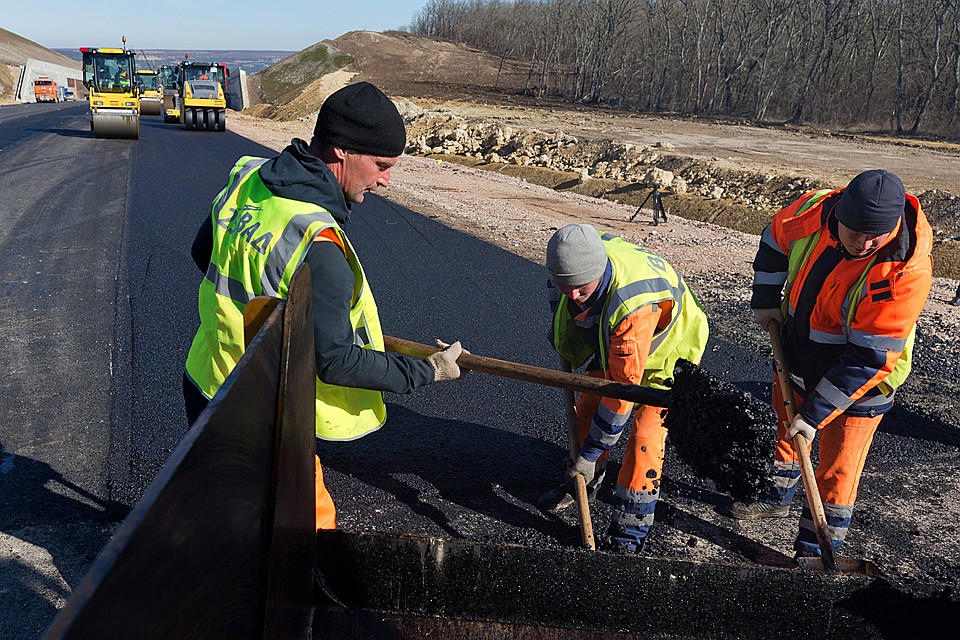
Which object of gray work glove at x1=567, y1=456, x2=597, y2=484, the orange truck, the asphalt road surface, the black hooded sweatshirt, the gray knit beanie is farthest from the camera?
the orange truck

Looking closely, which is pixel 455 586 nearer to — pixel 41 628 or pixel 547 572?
pixel 547 572

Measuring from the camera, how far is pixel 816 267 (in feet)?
10.9

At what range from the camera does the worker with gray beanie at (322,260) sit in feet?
6.91

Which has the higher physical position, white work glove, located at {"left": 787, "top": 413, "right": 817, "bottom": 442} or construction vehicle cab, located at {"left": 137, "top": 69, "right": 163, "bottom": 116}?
construction vehicle cab, located at {"left": 137, "top": 69, "right": 163, "bottom": 116}

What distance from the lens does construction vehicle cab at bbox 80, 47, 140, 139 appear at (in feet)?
69.5

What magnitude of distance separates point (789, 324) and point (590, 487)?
1233mm

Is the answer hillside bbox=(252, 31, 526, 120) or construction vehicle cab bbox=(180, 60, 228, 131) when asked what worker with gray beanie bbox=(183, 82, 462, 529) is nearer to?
construction vehicle cab bbox=(180, 60, 228, 131)

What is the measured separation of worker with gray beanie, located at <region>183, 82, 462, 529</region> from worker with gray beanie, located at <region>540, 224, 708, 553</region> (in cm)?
88

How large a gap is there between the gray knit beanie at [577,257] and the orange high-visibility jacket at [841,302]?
988mm

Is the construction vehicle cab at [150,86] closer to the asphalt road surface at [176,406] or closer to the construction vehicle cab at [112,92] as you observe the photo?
the construction vehicle cab at [112,92]

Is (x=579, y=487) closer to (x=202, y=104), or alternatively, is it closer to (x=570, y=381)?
(x=570, y=381)

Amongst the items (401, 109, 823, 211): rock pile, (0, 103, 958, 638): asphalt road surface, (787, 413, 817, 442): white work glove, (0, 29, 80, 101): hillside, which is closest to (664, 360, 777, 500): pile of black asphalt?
(787, 413, 817, 442): white work glove

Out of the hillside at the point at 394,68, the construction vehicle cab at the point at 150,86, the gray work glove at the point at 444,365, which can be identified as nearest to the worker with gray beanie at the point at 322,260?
the gray work glove at the point at 444,365

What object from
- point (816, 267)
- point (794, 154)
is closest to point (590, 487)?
point (816, 267)
